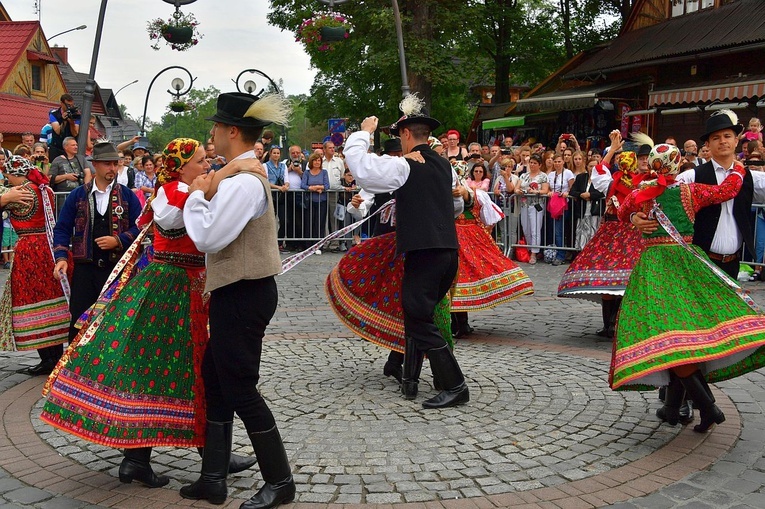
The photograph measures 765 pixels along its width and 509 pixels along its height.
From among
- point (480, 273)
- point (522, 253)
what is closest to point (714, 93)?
point (522, 253)

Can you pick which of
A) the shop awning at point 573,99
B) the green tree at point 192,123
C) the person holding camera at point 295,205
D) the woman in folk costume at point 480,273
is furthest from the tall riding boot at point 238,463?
the green tree at point 192,123

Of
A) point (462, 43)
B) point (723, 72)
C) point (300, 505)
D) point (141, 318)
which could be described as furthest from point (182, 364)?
point (462, 43)

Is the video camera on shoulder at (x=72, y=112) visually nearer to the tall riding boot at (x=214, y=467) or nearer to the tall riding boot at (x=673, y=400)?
the tall riding boot at (x=214, y=467)

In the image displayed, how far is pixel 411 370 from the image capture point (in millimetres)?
5727

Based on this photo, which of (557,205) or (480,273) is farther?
(557,205)

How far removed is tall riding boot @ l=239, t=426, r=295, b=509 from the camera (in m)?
3.80

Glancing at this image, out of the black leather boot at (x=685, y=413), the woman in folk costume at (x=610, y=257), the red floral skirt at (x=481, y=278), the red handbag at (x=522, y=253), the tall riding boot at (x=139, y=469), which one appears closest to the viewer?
the tall riding boot at (x=139, y=469)

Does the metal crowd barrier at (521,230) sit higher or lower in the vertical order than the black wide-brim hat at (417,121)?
lower

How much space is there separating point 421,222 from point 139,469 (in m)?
2.29

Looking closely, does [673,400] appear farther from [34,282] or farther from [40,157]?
[40,157]

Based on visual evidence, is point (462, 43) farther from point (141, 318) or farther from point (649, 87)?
point (141, 318)

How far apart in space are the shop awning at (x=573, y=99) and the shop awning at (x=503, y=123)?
3088mm

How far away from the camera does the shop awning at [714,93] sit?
630 inches

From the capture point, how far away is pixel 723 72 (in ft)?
61.0
